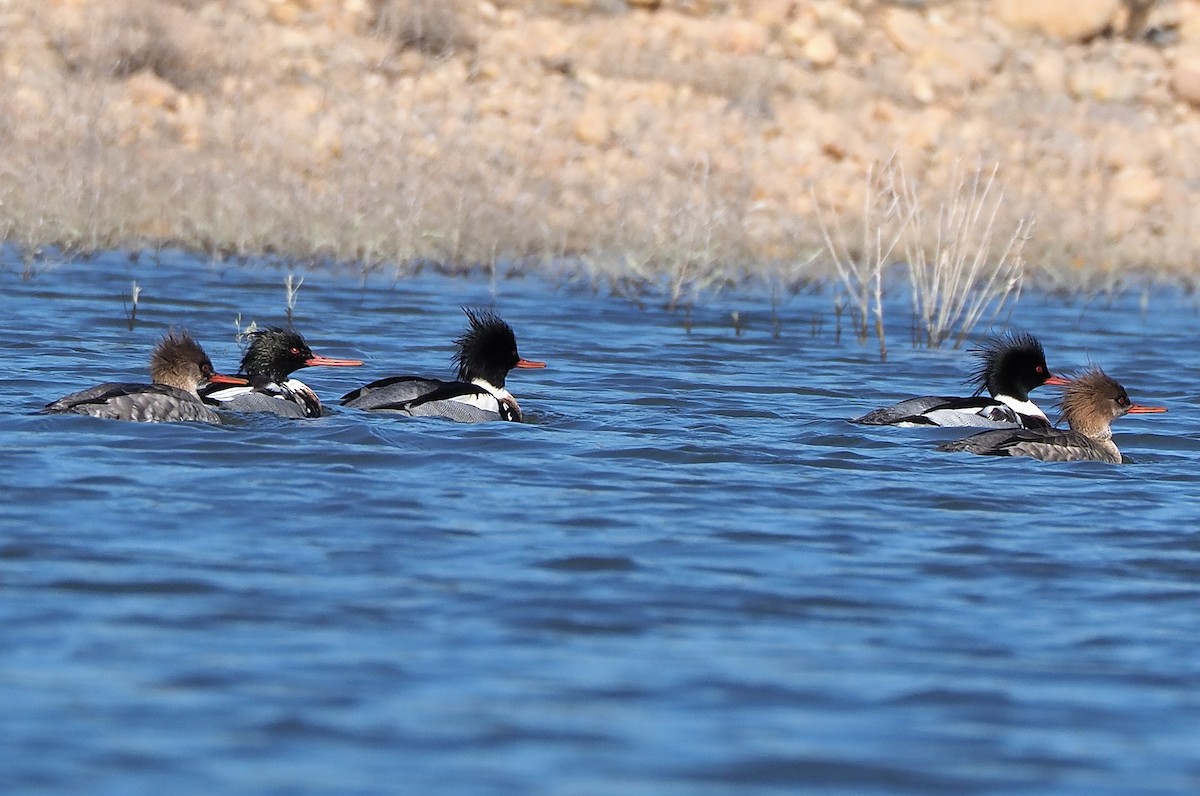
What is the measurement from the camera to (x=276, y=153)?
23812 millimetres

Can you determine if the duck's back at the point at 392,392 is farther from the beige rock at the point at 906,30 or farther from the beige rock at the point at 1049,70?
the beige rock at the point at 1049,70

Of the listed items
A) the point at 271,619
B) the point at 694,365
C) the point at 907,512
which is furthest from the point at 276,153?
the point at 271,619

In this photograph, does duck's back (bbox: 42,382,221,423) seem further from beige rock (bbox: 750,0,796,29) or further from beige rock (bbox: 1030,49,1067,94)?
beige rock (bbox: 1030,49,1067,94)

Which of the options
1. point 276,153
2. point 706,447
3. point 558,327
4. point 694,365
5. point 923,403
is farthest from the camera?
point 276,153

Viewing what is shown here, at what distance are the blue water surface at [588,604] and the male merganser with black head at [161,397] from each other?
6.2 inches

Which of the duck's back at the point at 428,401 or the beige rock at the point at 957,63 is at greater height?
the beige rock at the point at 957,63

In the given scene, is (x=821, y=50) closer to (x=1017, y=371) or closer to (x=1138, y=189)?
(x=1138, y=189)

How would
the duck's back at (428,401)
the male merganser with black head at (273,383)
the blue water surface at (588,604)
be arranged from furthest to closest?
the duck's back at (428,401), the male merganser with black head at (273,383), the blue water surface at (588,604)

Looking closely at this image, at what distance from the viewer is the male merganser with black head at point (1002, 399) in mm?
12117

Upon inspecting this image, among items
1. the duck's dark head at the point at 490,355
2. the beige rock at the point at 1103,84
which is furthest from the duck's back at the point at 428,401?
the beige rock at the point at 1103,84

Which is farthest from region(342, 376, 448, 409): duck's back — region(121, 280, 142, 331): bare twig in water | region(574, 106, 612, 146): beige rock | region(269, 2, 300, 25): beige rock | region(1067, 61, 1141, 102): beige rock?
region(1067, 61, 1141, 102): beige rock

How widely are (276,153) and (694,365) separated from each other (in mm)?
9808

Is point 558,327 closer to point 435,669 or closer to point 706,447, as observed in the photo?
point 706,447

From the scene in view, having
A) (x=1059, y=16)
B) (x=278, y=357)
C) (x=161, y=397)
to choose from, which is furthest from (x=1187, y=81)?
(x=161, y=397)
